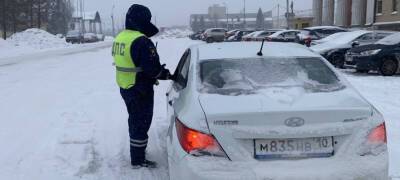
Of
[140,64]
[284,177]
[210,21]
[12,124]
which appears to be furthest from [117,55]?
[210,21]

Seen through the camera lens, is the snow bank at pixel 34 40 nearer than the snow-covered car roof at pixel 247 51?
No

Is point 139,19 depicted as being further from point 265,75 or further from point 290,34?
point 290,34

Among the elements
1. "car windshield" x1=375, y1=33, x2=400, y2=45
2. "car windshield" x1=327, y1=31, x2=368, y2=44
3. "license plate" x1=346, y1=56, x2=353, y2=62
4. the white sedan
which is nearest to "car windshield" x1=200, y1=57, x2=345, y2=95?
the white sedan

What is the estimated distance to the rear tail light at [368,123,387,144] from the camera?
12.9 feet

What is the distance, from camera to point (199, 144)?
12.7ft

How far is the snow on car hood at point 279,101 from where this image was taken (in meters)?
3.92

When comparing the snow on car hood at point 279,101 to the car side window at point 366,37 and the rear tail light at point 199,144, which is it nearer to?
the rear tail light at point 199,144

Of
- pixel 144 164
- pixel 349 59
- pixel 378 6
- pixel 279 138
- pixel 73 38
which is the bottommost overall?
pixel 73 38

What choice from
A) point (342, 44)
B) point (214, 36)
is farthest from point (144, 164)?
point (214, 36)

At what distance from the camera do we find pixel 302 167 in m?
3.76

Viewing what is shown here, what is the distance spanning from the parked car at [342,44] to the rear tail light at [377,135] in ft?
49.9

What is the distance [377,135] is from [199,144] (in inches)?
50.9

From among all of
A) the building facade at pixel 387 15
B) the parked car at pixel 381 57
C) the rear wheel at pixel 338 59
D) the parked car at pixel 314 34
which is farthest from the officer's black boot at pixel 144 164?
the building facade at pixel 387 15

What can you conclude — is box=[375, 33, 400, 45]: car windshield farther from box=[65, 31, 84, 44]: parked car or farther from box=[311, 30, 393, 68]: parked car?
box=[65, 31, 84, 44]: parked car
